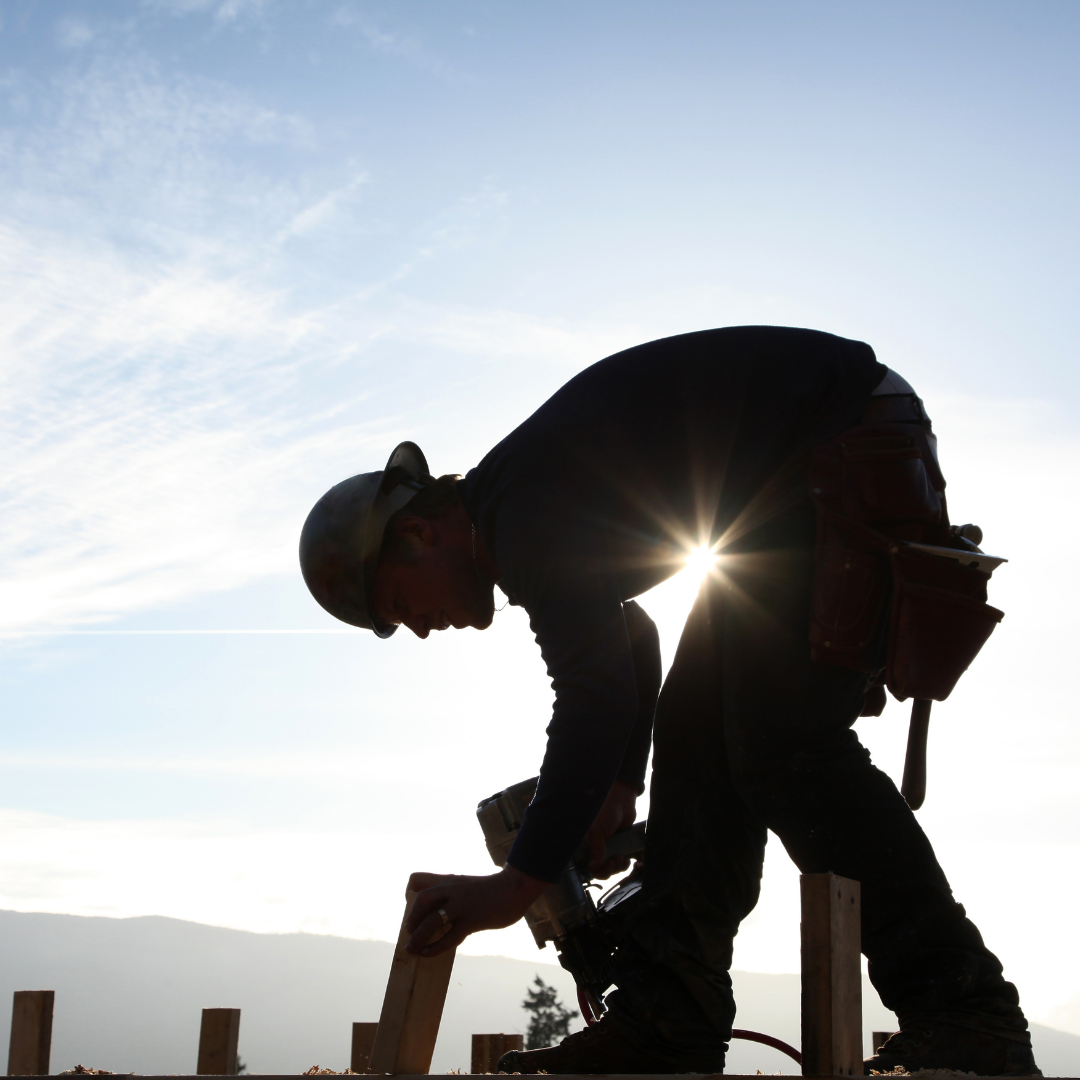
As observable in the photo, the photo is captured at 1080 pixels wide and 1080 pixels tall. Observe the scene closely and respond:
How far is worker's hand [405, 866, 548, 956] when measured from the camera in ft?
7.80

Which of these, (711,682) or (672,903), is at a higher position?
(711,682)

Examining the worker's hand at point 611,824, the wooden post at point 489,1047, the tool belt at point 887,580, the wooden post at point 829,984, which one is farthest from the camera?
the wooden post at point 489,1047

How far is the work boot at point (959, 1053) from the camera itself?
233 centimetres

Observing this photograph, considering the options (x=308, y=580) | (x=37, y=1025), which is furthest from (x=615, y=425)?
(x=37, y=1025)

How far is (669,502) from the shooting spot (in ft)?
9.44

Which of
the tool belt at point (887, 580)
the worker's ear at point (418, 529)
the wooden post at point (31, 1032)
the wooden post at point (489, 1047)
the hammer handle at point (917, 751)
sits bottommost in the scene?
the wooden post at point (489, 1047)

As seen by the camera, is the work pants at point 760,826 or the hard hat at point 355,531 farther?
the hard hat at point 355,531

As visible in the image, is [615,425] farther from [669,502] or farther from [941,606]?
[941,606]

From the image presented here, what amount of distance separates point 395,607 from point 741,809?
125 cm

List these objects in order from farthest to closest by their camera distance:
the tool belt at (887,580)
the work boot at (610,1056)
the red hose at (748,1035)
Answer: the red hose at (748,1035) < the work boot at (610,1056) < the tool belt at (887,580)

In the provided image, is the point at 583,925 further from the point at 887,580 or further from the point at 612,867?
the point at 887,580

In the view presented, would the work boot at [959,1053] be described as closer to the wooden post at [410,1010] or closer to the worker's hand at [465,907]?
the worker's hand at [465,907]

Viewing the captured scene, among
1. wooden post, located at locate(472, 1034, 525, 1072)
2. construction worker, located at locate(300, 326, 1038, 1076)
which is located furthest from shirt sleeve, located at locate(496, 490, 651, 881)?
wooden post, located at locate(472, 1034, 525, 1072)

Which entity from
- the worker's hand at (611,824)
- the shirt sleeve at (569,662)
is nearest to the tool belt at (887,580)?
the shirt sleeve at (569,662)
